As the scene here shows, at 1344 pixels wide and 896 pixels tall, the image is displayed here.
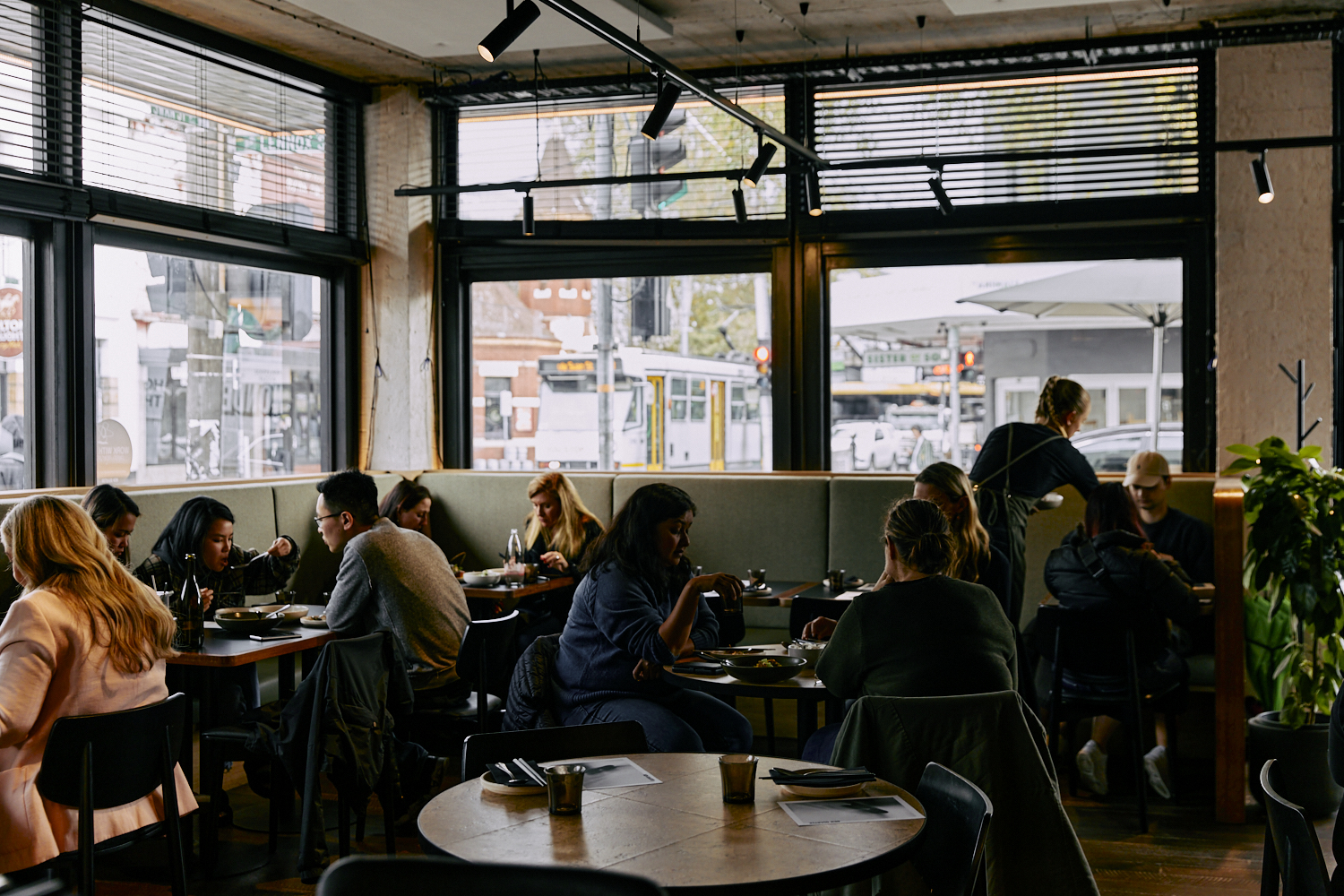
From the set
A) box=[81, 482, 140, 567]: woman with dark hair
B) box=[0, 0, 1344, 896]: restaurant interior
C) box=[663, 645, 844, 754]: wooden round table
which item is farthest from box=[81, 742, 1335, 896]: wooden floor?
box=[663, 645, 844, 754]: wooden round table

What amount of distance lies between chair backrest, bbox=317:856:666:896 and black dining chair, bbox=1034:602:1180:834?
3.48m

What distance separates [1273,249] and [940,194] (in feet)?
5.94

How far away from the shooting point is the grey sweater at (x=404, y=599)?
423 centimetres

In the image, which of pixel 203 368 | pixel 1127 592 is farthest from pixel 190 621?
pixel 1127 592

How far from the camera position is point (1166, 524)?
5840 millimetres

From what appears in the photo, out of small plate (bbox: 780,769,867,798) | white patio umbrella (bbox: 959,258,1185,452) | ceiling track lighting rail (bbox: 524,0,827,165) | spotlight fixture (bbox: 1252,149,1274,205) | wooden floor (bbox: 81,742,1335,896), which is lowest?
wooden floor (bbox: 81,742,1335,896)

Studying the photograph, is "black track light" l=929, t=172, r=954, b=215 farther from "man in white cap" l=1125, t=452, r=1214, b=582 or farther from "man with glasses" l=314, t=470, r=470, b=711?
"man with glasses" l=314, t=470, r=470, b=711

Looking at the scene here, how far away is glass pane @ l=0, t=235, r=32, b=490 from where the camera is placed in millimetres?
5766

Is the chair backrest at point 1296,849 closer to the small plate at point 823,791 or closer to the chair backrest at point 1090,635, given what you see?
the small plate at point 823,791

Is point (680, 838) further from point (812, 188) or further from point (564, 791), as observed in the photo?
point (812, 188)

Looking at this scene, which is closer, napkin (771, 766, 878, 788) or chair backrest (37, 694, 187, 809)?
napkin (771, 766, 878, 788)

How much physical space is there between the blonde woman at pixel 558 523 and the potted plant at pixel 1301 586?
121 inches

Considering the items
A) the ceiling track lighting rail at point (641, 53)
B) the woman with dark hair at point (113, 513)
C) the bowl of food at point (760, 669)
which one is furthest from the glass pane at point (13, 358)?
the bowl of food at point (760, 669)

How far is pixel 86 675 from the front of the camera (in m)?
3.06
